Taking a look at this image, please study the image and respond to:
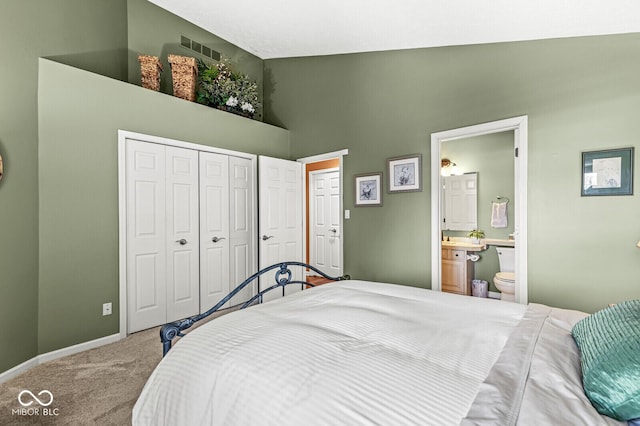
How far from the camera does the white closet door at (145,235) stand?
3051 millimetres

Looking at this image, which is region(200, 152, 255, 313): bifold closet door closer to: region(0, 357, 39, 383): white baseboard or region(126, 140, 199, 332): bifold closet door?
region(126, 140, 199, 332): bifold closet door

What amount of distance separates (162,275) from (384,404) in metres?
3.00

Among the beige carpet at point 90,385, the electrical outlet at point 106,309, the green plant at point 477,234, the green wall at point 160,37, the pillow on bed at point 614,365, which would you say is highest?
the green wall at point 160,37

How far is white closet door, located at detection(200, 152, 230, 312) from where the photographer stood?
3641 millimetres

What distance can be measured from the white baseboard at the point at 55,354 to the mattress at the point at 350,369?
6.01 feet

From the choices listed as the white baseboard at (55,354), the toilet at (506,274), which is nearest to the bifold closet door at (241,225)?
the white baseboard at (55,354)

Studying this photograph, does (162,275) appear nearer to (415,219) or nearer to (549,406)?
(415,219)

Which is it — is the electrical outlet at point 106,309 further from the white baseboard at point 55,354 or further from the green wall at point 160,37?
the green wall at point 160,37

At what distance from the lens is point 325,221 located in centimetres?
604

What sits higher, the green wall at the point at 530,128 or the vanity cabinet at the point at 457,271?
the green wall at the point at 530,128

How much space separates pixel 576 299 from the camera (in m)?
2.58

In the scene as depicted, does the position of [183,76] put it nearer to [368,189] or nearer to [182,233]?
[182,233]

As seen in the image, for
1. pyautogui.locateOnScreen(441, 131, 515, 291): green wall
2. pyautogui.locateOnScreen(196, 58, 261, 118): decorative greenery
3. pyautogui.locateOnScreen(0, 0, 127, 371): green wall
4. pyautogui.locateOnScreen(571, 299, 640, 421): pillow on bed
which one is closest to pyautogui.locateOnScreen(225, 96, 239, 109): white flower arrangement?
pyautogui.locateOnScreen(196, 58, 261, 118): decorative greenery

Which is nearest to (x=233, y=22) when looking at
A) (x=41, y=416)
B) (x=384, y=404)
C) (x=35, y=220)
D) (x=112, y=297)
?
(x=35, y=220)
